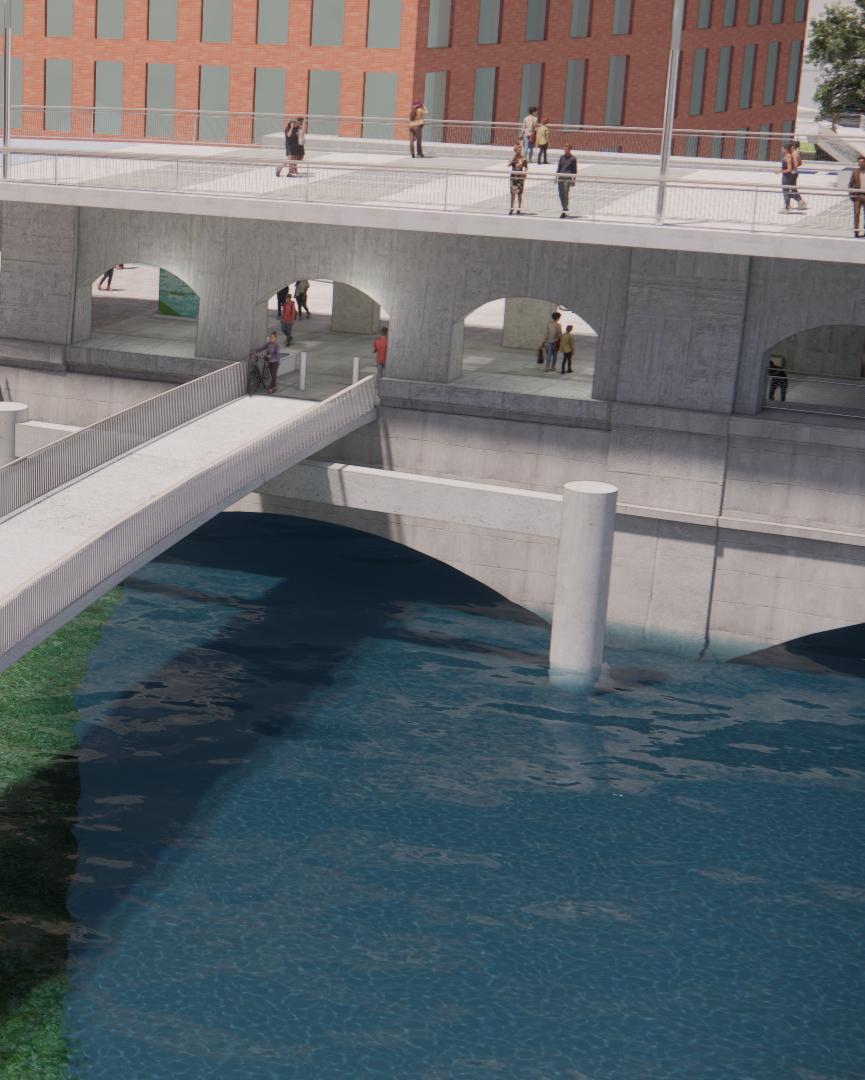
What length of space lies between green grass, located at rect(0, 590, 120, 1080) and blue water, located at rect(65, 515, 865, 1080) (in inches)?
14.0

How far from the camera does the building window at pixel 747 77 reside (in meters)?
77.2

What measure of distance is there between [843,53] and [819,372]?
36579 mm

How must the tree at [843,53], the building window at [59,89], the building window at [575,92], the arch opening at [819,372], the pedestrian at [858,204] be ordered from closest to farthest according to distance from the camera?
the pedestrian at [858,204], the arch opening at [819,372], the building window at [59,89], the building window at [575,92], the tree at [843,53]

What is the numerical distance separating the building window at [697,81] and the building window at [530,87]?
11821 mm

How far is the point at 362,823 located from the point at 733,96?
58.6m

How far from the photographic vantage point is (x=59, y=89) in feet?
201

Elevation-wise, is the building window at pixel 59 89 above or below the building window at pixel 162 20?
below

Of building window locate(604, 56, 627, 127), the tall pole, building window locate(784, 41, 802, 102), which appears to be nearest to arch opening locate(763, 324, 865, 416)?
the tall pole

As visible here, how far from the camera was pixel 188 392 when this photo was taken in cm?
3403

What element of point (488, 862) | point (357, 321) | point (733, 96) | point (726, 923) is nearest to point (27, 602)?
point (488, 862)

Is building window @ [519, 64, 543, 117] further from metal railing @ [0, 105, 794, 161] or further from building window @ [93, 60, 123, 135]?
building window @ [93, 60, 123, 135]

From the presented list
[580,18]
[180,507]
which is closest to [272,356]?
[180,507]

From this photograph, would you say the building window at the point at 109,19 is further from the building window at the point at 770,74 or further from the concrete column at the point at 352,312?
the building window at the point at 770,74

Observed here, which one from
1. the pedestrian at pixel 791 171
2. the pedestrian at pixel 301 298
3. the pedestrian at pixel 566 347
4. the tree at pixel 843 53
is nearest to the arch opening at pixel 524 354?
the pedestrian at pixel 566 347
